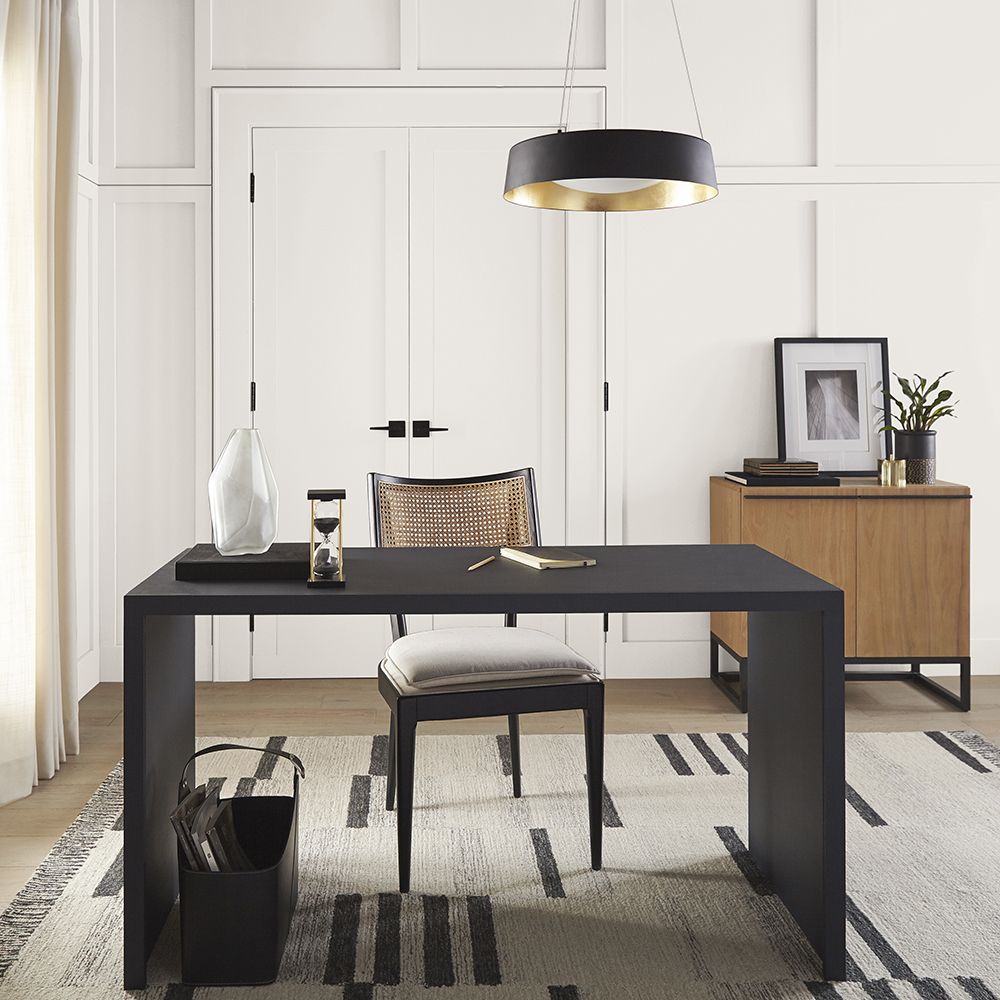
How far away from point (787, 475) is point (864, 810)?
137 cm

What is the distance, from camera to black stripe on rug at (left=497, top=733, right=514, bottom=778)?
116 inches

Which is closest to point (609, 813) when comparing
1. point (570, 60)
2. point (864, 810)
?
point (864, 810)

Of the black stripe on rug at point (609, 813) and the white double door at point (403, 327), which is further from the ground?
the white double door at point (403, 327)

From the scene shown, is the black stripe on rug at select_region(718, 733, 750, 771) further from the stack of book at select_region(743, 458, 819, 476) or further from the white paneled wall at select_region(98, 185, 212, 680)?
the white paneled wall at select_region(98, 185, 212, 680)

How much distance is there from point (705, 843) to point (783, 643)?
2.11 ft

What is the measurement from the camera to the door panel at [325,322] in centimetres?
395

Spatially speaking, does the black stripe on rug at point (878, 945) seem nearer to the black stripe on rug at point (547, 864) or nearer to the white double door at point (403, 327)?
the black stripe on rug at point (547, 864)

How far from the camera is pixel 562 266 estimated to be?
402 cm

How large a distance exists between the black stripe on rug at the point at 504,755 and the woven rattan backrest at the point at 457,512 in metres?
0.66

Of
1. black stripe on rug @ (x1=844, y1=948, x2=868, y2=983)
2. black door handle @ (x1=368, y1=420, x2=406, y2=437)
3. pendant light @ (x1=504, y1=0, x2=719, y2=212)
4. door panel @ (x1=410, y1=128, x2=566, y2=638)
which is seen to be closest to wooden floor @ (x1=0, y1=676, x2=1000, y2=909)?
door panel @ (x1=410, y1=128, x2=566, y2=638)

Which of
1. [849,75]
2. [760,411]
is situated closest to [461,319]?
[760,411]

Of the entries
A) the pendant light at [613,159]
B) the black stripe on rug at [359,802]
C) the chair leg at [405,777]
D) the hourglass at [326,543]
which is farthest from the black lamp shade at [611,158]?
the black stripe on rug at [359,802]

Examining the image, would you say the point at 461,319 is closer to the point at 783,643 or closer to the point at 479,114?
the point at 479,114

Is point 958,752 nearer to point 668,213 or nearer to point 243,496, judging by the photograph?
point 668,213
